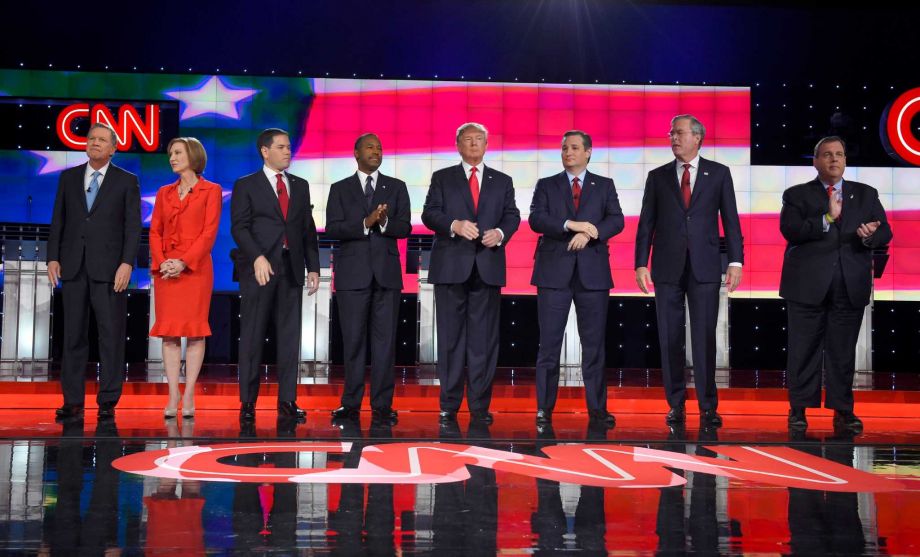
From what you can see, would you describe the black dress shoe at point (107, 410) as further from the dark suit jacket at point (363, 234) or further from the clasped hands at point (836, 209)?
the clasped hands at point (836, 209)

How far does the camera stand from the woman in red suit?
452cm

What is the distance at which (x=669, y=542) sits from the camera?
7.48ft

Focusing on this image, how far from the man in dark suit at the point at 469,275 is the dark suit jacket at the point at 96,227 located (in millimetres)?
1496

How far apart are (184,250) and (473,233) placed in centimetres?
145

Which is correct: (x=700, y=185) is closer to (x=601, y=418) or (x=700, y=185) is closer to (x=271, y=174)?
(x=601, y=418)

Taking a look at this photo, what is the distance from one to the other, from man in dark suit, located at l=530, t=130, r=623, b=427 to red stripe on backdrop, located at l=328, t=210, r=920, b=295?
4.46 m

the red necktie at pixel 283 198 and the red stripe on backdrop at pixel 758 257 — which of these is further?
the red stripe on backdrop at pixel 758 257

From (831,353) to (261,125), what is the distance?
20.7ft

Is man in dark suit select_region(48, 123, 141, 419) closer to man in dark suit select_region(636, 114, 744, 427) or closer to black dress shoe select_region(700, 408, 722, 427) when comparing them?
man in dark suit select_region(636, 114, 744, 427)

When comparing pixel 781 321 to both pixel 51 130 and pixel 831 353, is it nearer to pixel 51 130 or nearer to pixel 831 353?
pixel 831 353

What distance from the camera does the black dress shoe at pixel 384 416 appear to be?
447 cm

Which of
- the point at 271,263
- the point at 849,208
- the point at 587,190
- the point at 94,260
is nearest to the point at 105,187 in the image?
the point at 94,260

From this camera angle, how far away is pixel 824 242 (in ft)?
15.1

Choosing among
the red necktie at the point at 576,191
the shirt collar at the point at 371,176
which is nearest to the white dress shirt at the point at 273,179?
the shirt collar at the point at 371,176
